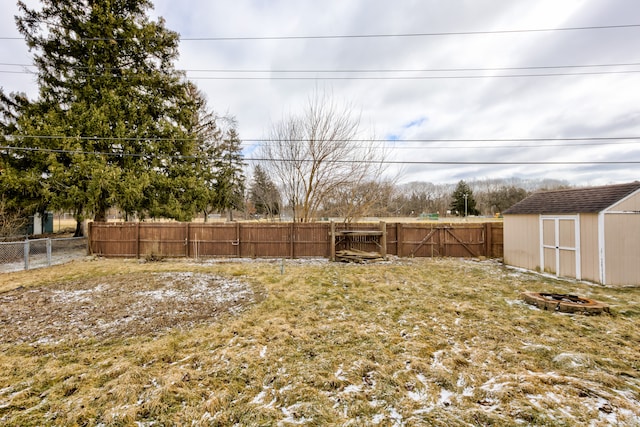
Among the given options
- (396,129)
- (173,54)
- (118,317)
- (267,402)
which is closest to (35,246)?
(173,54)

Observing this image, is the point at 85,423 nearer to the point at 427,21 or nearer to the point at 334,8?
the point at 334,8

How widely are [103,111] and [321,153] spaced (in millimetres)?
10729

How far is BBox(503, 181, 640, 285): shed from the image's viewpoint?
6809 mm

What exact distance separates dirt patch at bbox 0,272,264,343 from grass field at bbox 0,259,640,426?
4 cm

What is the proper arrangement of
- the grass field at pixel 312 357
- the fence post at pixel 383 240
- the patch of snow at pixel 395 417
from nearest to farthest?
the patch of snow at pixel 395 417 < the grass field at pixel 312 357 < the fence post at pixel 383 240

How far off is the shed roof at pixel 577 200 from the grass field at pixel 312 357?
2.20 metres

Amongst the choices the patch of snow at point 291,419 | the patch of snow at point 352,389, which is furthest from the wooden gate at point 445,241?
the patch of snow at point 291,419

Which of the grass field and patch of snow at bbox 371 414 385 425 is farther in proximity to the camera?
the grass field

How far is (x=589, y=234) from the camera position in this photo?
7.00 m

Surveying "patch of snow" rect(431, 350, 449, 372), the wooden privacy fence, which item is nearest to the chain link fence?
the wooden privacy fence

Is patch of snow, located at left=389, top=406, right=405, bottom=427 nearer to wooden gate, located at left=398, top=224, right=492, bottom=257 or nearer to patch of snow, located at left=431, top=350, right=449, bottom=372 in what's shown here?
patch of snow, located at left=431, top=350, right=449, bottom=372

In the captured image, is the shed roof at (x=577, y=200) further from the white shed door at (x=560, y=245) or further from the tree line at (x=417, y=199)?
the tree line at (x=417, y=199)

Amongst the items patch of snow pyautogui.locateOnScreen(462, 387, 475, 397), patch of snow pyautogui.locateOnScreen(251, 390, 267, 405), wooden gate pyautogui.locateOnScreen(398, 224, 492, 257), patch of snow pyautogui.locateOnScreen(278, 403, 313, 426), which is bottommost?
patch of snow pyautogui.locateOnScreen(462, 387, 475, 397)

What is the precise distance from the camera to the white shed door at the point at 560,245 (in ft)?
24.1
